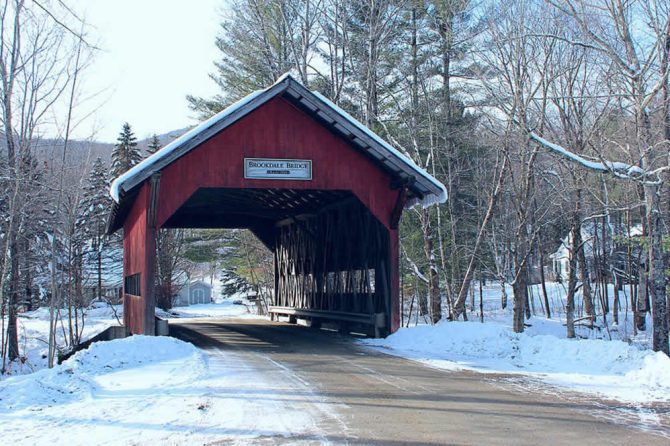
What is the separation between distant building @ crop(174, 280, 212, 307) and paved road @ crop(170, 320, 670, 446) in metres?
55.8

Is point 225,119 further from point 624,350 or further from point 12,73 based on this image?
point 624,350

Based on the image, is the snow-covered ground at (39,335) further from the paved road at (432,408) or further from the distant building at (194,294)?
the distant building at (194,294)

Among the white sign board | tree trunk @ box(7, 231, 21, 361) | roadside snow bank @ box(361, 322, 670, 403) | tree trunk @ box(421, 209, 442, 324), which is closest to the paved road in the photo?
roadside snow bank @ box(361, 322, 670, 403)

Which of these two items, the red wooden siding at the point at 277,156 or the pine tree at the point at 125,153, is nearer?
the red wooden siding at the point at 277,156

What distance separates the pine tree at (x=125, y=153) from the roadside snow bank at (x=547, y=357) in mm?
31252

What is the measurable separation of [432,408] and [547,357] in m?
4.35

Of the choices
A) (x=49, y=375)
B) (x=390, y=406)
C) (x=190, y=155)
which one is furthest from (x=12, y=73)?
(x=390, y=406)

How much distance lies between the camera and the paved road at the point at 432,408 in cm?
581

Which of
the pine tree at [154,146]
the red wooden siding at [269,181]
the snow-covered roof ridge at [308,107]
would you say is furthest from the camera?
the pine tree at [154,146]

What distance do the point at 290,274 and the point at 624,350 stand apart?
1553 centimetres

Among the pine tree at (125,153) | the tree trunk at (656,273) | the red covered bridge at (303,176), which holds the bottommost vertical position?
the tree trunk at (656,273)

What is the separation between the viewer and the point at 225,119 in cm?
1370

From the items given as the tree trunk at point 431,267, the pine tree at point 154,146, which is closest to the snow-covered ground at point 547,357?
the tree trunk at point 431,267

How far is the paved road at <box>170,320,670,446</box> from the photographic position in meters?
5.81
